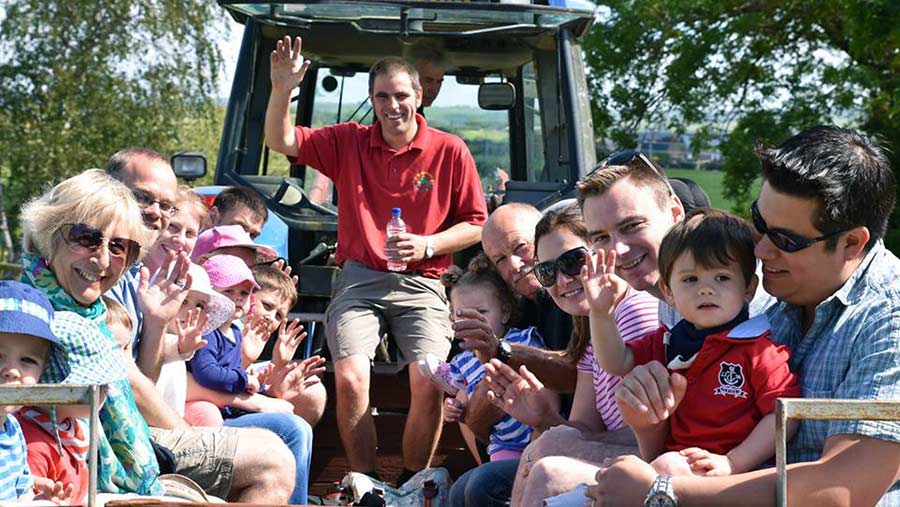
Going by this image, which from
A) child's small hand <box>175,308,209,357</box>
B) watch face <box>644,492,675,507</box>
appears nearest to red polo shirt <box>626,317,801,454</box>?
watch face <box>644,492,675,507</box>

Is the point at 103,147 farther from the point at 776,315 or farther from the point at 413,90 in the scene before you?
the point at 776,315

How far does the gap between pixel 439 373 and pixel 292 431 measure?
29.7 inches

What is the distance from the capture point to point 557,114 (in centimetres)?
691

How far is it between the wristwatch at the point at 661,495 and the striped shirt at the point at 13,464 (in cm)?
133

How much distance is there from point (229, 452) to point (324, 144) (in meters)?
2.26

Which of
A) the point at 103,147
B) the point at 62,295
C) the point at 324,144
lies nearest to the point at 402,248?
the point at 324,144

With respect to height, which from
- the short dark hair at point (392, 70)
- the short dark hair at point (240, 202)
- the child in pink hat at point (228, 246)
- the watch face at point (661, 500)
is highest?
the short dark hair at point (392, 70)

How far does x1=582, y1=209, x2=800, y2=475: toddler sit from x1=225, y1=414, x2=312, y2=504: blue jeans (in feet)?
4.37

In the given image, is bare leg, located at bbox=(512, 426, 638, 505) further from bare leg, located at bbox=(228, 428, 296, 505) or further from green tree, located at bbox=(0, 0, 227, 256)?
green tree, located at bbox=(0, 0, 227, 256)

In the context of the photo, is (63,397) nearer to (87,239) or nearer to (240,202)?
(87,239)

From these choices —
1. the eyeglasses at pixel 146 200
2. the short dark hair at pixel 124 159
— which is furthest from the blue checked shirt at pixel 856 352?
the short dark hair at pixel 124 159

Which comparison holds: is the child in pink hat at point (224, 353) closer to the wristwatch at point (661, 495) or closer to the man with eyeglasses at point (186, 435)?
the man with eyeglasses at point (186, 435)

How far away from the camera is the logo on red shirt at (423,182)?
19.6 feet

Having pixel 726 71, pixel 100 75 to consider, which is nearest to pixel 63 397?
pixel 726 71
